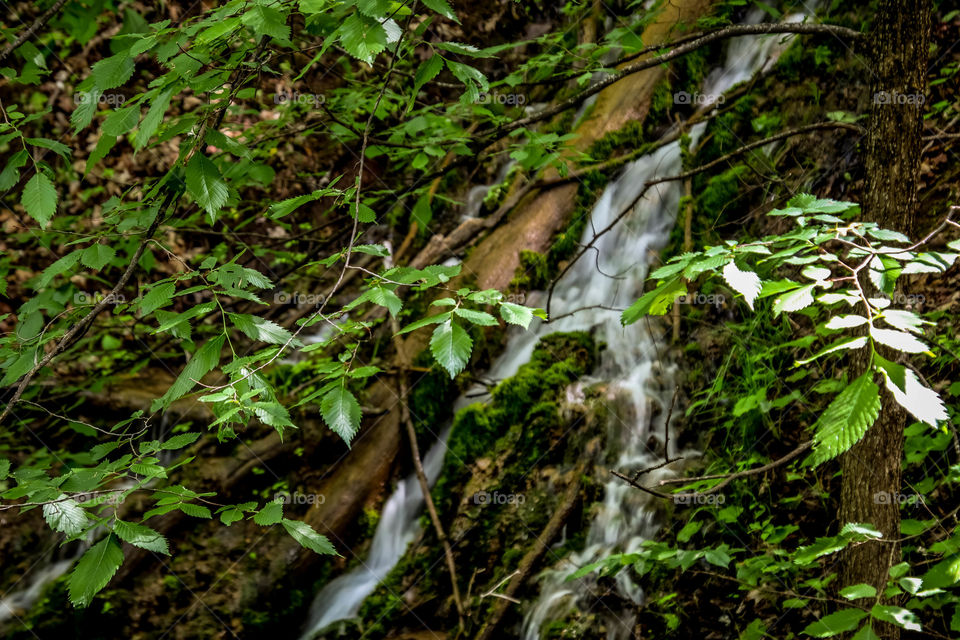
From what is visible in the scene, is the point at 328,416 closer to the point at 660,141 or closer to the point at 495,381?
the point at 495,381

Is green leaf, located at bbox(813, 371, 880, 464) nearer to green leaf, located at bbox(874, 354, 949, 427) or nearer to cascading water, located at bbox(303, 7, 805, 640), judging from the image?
green leaf, located at bbox(874, 354, 949, 427)

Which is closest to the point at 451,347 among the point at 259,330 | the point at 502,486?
the point at 259,330

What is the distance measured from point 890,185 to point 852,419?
1.08 meters

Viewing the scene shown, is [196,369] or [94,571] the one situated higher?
[196,369]

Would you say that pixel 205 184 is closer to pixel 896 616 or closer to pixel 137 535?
pixel 137 535

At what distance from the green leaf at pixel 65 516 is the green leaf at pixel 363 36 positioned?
134cm

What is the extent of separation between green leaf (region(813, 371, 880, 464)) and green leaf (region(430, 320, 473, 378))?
29.1 inches

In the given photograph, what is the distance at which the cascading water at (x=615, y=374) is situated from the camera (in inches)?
A: 125

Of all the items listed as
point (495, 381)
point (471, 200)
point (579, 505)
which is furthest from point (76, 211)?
point (579, 505)

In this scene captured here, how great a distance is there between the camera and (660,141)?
15.0ft

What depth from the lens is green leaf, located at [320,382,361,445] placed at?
5.26 feet

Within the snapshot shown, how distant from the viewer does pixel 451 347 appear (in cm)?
149

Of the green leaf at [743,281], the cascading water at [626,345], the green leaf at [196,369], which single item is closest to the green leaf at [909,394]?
the green leaf at [743,281]

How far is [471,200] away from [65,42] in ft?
14.6
